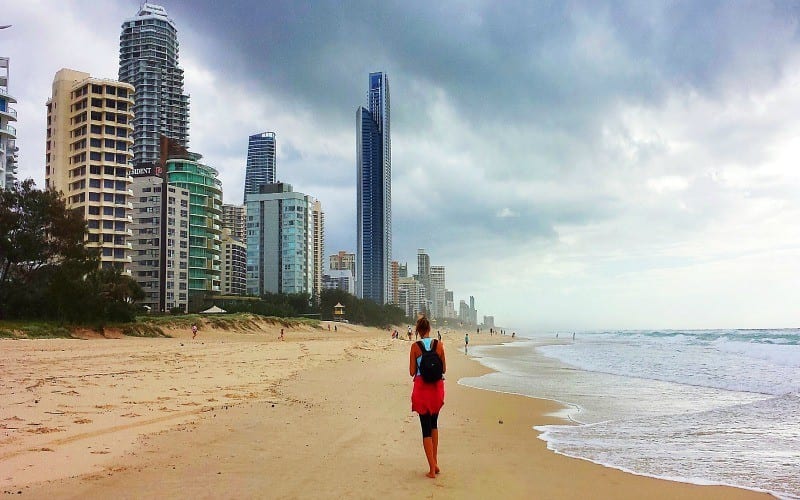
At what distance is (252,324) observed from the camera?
59.2m

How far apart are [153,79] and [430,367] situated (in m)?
161

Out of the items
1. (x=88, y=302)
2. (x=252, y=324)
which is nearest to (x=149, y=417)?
(x=88, y=302)

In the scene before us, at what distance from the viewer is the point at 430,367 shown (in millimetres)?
6199

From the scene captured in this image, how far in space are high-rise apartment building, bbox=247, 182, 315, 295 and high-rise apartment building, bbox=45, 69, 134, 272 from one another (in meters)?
60.5

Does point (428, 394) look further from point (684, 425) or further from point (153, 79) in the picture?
point (153, 79)

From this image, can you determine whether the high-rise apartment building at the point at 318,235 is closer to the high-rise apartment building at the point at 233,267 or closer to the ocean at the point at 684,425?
the high-rise apartment building at the point at 233,267

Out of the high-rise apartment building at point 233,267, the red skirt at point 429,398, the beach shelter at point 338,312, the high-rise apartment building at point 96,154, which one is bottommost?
the beach shelter at point 338,312

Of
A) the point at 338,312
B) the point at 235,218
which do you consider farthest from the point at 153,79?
the point at 338,312

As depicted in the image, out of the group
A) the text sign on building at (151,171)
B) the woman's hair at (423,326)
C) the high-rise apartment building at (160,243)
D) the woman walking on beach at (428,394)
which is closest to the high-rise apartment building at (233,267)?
the text sign on building at (151,171)

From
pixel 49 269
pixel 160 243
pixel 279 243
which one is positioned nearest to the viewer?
pixel 49 269

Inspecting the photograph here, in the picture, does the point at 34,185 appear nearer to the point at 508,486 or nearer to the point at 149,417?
the point at 149,417

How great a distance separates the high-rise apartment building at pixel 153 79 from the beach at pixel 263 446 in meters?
143

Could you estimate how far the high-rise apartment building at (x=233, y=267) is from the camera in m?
118

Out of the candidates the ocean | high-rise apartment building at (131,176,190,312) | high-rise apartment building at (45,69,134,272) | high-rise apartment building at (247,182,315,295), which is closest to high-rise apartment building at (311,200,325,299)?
high-rise apartment building at (247,182,315,295)
